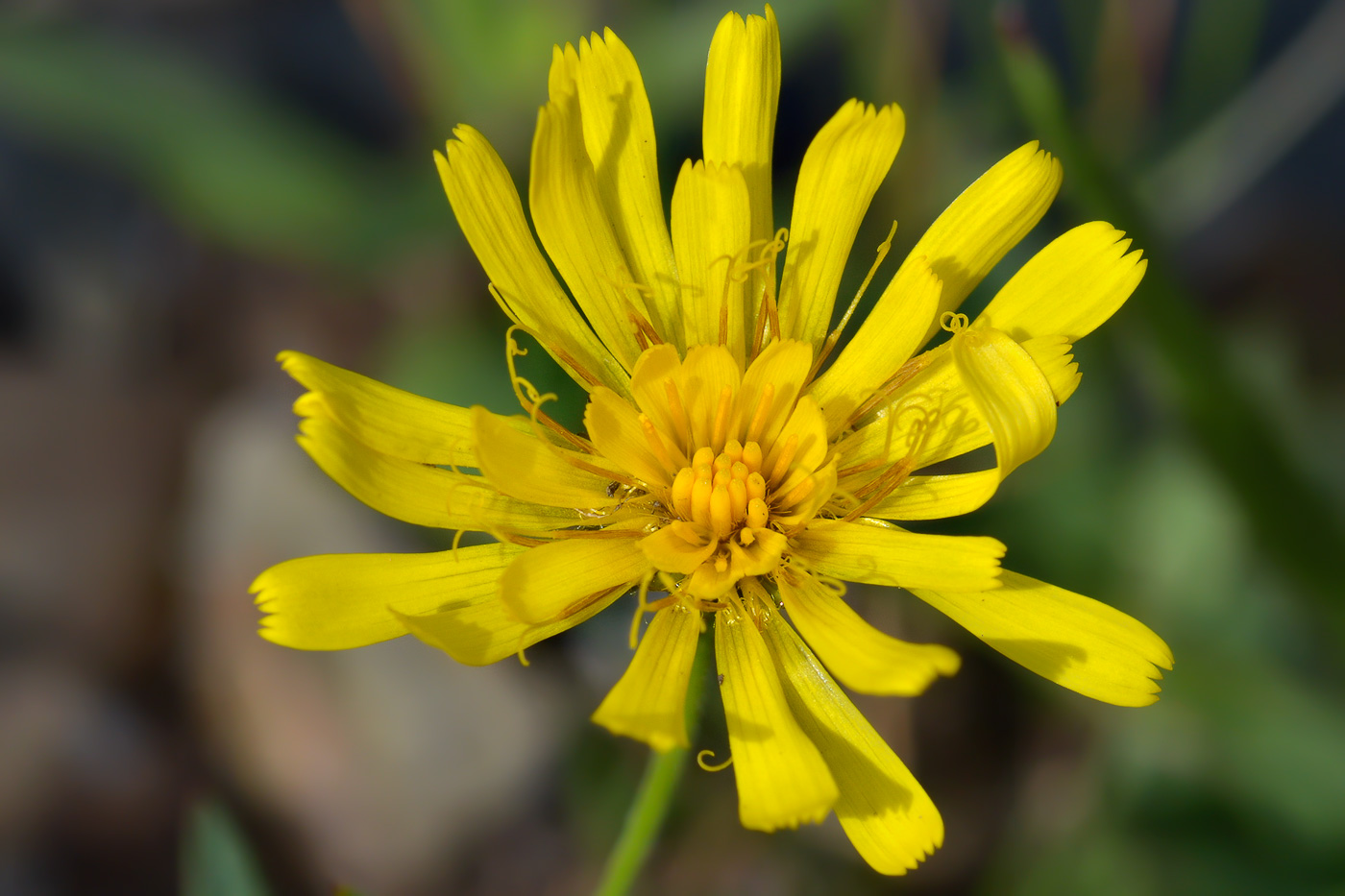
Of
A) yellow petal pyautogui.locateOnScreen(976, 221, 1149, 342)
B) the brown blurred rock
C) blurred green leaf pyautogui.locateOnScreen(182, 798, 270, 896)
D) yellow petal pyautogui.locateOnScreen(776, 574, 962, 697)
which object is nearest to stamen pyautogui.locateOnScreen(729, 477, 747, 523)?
yellow petal pyautogui.locateOnScreen(776, 574, 962, 697)

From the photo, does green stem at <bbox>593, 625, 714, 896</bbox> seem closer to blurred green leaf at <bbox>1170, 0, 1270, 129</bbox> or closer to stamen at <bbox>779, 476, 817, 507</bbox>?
stamen at <bbox>779, 476, 817, 507</bbox>

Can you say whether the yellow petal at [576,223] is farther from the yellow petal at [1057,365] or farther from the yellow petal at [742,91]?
the yellow petal at [1057,365]

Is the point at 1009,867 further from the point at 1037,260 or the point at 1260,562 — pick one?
the point at 1037,260

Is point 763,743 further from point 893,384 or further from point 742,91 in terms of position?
point 742,91

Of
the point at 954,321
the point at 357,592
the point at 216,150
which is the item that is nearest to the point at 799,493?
the point at 954,321

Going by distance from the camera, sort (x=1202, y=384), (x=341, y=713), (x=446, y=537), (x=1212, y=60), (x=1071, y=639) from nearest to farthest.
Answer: (x=1071, y=639)
(x=1202, y=384)
(x=446, y=537)
(x=341, y=713)
(x=1212, y=60)

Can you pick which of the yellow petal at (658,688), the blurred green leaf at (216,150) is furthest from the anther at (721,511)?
the blurred green leaf at (216,150)
